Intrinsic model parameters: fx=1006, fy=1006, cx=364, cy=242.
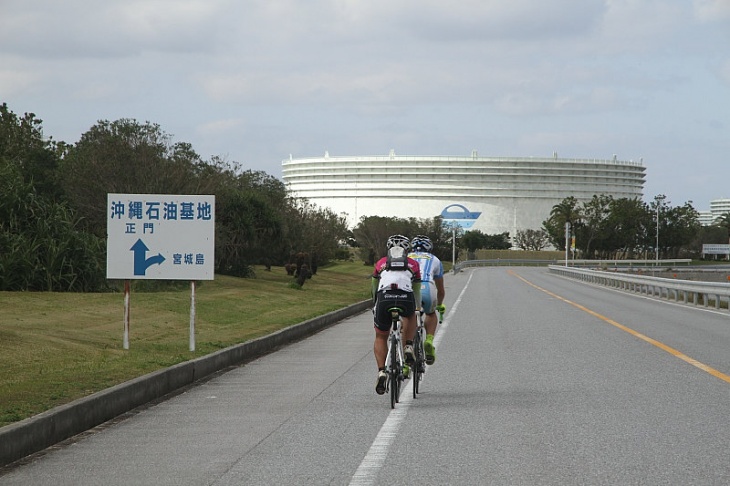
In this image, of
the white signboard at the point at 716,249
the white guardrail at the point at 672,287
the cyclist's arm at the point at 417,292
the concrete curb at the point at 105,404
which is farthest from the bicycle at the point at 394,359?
the white signboard at the point at 716,249

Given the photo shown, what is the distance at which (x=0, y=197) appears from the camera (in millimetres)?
29484

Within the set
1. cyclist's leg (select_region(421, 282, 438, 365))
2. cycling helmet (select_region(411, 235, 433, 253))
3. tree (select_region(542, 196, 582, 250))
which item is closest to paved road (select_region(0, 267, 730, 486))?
cyclist's leg (select_region(421, 282, 438, 365))

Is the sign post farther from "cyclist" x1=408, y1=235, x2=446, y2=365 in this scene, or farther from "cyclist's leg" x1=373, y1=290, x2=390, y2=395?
"cyclist's leg" x1=373, y1=290, x2=390, y2=395

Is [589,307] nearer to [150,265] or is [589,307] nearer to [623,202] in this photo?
[150,265]

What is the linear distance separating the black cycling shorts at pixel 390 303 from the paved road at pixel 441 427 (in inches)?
35.7

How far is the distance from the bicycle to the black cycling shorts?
53mm

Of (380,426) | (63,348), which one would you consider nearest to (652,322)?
(63,348)

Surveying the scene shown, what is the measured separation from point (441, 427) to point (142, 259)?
24.3 feet

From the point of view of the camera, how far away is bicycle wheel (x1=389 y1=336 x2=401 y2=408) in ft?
33.5

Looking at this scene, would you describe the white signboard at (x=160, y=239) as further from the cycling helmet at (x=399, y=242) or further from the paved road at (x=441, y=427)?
the cycling helmet at (x=399, y=242)

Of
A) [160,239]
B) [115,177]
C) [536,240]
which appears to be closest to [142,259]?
[160,239]

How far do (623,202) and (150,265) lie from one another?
499 ft

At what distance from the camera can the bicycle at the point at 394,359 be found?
1023 centimetres

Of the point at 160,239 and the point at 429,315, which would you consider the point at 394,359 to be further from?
the point at 160,239
